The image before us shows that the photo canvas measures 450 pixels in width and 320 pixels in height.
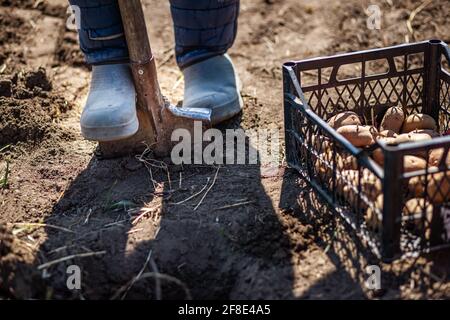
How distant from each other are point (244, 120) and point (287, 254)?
83 cm

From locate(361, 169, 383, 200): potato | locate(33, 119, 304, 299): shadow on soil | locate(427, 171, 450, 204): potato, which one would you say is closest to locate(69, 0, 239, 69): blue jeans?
locate(33, 119, 304, 299): shadow on soil

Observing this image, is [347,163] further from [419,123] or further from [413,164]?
[419,123]

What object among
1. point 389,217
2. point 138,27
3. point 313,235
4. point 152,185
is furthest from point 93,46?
point 389,217

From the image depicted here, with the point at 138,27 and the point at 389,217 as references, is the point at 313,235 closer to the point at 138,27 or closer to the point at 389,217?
the point at 389,217

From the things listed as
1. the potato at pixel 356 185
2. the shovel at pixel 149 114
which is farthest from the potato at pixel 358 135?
the shovel at pixel 149 114

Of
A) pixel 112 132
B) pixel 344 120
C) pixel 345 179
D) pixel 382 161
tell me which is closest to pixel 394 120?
pixel 344 120

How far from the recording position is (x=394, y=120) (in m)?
2.30

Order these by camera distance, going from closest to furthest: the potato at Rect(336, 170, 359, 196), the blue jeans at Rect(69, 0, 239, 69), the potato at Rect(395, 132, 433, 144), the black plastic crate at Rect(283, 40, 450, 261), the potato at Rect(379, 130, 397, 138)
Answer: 1. the black plastic crate at Rect(283, 40, 450, 261)
2. the potato at Rect(336, 170, 359, 196)
3. the potato at Rect(395, 132, 433, 144)
4. the potato at Rect(379, 130, 397, 138)
5. the blue jeans at Rect(69, 0, 239, 69)

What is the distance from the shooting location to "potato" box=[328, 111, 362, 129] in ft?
7.32

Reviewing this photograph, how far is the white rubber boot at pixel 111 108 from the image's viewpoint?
7.34 feet

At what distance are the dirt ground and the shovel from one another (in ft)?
0.17

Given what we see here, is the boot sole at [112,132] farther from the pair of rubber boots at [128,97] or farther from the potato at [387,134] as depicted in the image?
the potato at [387,134]

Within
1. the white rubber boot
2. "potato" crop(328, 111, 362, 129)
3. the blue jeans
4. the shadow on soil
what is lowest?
the shadow on soil

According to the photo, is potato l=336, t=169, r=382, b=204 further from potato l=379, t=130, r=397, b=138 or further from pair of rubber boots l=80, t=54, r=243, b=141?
pair of rubber boots l=80, t=54, r=243, b=141
